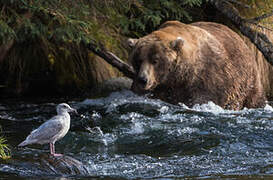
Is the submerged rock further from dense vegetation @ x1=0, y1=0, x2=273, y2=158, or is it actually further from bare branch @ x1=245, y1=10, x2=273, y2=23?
bare branch @ x1=245, y1=10, x2=273, y2=23

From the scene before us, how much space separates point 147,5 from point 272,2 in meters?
1.88

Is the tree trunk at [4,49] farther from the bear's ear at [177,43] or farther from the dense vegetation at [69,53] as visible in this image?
the bear's ear at [177,43]

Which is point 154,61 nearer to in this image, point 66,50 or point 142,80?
point 142,80

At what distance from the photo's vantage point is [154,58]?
8562mm

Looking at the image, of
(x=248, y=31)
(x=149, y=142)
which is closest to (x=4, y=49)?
(x=248, y=31)

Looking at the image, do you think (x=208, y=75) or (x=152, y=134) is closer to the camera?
(x=152, y=134)

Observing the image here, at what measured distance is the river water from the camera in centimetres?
566

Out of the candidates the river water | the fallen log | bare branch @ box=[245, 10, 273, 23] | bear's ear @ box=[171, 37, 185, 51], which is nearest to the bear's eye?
bear's ear @ box=[171, 37, 185, 51]

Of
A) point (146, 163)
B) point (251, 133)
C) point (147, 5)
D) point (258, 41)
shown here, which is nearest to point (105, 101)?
point (147, 5)

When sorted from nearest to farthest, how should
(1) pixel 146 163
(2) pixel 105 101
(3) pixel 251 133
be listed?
(1) pixel 146 163 → (3) pixel 251 133 → (2) pixel 105 101

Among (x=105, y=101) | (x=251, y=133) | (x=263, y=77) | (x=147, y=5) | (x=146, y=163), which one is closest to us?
(x=146, y=163)

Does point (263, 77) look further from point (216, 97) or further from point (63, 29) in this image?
point (63, 29)

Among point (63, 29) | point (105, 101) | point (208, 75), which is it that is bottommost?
point (105, 101)

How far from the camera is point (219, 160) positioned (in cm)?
621
